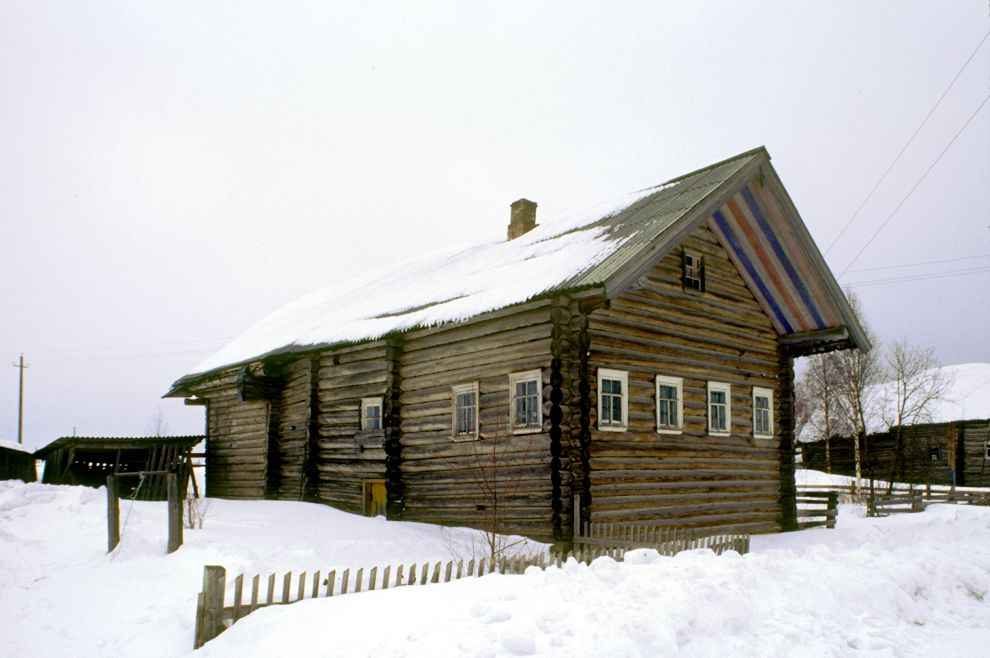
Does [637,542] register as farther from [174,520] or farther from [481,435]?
[174,520]

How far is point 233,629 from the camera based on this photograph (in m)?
7.71

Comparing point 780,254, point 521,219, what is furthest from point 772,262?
point 521,219

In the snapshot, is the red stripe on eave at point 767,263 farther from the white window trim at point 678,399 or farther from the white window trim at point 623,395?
the white window trim at point 623,395

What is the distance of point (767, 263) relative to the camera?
17.7 metres

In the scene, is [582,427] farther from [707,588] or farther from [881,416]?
[881,416]

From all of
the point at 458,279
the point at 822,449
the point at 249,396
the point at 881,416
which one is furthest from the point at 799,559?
the point at 822,449

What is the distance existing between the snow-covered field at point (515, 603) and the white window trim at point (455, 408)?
223cm

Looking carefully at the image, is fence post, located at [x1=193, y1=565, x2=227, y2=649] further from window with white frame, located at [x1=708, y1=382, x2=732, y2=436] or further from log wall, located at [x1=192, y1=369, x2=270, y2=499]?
log wall, located at [x1=192, y1=369, x2=270, y2=499]

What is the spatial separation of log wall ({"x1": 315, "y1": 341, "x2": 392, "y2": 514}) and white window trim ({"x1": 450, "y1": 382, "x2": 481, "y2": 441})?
7.04 ft

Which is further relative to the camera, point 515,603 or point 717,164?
point 717,164

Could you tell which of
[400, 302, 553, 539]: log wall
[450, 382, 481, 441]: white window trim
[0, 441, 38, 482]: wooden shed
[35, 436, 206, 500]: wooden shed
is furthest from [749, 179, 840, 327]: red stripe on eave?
[0, 441, 38, 482]: wooden shed

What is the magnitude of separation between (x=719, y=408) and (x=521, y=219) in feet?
29.0

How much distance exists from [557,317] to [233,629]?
7.74 metres

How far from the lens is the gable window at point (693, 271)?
16.4 m
